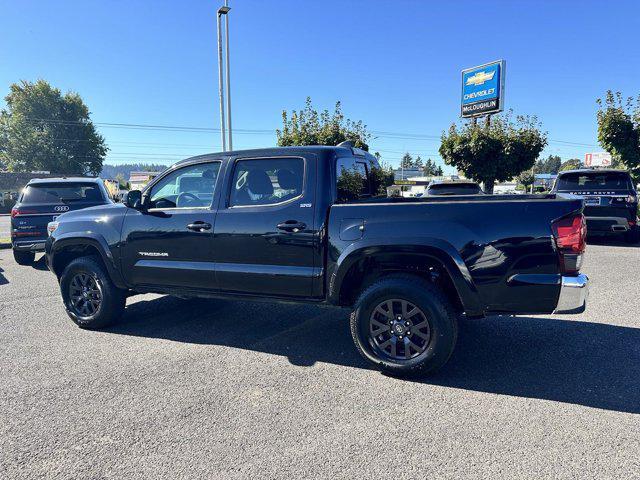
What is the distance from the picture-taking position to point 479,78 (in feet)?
74.0

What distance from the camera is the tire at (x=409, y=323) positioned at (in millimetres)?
3289

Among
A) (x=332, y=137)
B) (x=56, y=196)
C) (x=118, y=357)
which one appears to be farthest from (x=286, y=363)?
(x=332, y=137)

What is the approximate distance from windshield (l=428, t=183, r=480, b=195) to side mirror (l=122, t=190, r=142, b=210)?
Answer: 6862mm

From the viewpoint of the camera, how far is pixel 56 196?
845 centimetres

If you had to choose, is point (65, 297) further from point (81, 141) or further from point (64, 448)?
point (81, 141)

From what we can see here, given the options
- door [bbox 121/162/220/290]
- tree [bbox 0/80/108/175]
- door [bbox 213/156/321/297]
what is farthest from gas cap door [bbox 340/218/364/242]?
tree [bbox 0/80/108/175]

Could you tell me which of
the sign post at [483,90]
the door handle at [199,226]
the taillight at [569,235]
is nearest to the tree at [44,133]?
the sign post at [483,90]

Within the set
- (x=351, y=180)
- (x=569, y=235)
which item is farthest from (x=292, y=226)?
(x=569, y=235)

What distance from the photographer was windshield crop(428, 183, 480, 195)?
31.2 ft

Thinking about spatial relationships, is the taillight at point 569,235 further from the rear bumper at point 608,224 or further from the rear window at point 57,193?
the rear window at point 57,193

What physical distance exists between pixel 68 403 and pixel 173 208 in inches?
78.2

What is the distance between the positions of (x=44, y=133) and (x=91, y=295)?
5486 cm

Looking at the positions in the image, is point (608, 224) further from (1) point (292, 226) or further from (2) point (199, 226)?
(2) point (199, 226)

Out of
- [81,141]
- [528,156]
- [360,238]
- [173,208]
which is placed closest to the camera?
[360,238]
